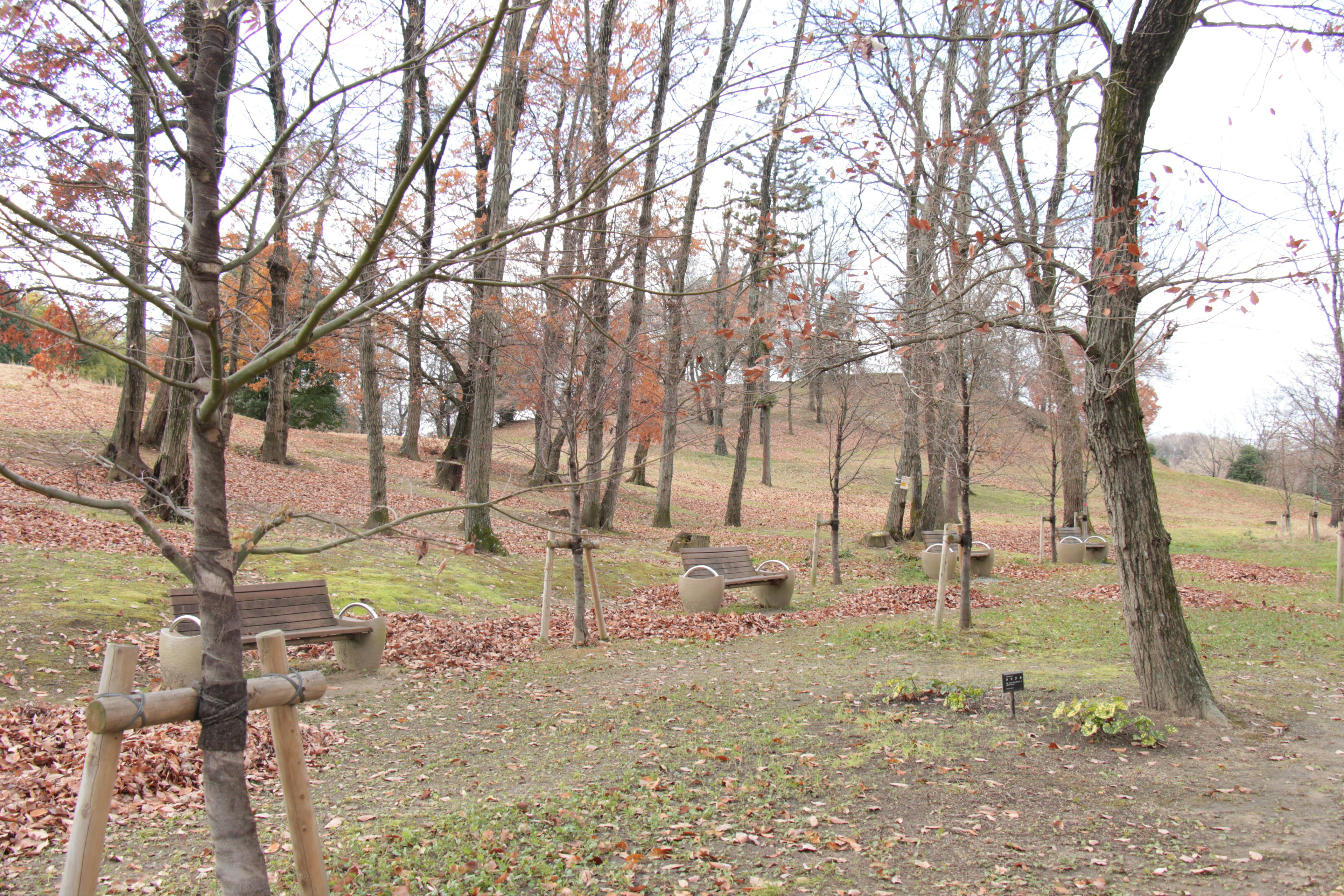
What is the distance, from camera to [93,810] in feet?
8.36

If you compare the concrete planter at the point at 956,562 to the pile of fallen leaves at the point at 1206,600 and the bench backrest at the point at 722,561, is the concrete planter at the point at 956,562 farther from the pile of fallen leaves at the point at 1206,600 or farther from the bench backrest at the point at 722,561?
the bench backrest at the point at 722,561

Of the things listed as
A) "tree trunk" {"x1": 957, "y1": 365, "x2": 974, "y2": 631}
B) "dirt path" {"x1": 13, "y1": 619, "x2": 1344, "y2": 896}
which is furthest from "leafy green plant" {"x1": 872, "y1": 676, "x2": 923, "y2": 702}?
"tree trunk" {"x1": 957, "y1": 365, "x2": 974, "y2": 631}

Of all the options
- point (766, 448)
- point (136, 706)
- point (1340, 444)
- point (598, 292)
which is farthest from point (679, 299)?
point (766, 448)

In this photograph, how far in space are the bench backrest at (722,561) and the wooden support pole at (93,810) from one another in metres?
8.59

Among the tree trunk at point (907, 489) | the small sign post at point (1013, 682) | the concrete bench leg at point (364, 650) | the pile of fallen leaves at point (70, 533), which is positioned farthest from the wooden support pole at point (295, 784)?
the tree trunk at point (907, 489)

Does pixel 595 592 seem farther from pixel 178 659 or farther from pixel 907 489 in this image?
pixel 907 489

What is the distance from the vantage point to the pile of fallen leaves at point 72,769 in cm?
386

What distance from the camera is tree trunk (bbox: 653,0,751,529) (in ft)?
11.8

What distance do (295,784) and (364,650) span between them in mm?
4913

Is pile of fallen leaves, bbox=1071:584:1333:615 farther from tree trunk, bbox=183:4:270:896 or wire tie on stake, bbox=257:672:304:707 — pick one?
tree trunk, bbox=183:4:270:896

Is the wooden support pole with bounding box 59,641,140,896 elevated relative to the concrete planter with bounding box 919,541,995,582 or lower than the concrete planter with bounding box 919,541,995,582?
A: elevated

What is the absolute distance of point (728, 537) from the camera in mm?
20000

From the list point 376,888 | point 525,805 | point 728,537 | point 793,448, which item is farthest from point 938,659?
point 793,448

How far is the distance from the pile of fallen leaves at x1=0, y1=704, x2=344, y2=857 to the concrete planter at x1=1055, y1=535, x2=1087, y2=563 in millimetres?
15949
